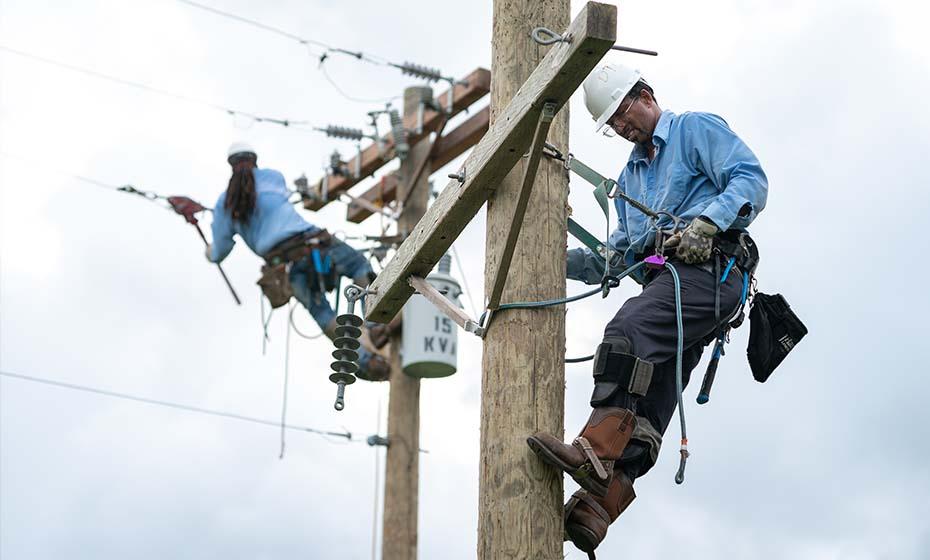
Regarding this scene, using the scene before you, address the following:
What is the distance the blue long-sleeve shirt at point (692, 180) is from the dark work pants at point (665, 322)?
0.19m

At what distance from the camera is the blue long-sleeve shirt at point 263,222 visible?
463 inches

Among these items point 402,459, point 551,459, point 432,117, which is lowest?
point 551,459

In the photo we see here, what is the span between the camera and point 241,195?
11906mm

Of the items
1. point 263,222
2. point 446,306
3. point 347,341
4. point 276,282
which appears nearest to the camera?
point 446,306

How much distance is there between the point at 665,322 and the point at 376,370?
17.4 feet

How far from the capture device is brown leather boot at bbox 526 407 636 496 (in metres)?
5.33

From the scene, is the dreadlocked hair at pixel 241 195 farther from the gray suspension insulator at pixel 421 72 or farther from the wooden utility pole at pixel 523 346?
the wooden utility pole at pixel 523 346

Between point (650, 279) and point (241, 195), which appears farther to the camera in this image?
point (241, 195)

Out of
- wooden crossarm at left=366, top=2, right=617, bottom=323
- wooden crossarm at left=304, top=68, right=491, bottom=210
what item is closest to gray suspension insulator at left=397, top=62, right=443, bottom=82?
wooden crossarm at left=304, top=68, right=491, bottom=210

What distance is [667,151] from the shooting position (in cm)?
607

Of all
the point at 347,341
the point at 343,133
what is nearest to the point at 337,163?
the point at 343,133

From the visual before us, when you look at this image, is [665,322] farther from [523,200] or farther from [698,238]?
[523,200]

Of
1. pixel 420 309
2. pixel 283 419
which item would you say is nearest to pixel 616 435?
pixel 420 309

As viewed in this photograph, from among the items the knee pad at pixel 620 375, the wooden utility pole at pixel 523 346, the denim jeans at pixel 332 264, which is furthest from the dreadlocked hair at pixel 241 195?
the knee pad at pixel 620 375
